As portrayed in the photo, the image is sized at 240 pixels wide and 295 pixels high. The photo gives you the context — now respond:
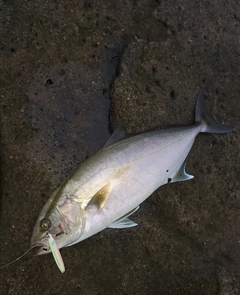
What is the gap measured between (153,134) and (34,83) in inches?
42.9

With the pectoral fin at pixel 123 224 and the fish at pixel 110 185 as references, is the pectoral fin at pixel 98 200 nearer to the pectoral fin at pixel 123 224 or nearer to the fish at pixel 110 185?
the fish at pixel 110 185

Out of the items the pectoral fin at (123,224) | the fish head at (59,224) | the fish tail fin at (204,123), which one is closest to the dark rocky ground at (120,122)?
the fish tail fin at (204,123)

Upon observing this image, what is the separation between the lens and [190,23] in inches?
129

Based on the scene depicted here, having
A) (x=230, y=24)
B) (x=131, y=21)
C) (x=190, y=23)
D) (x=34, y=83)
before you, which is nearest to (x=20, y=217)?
(x=34, y=83)

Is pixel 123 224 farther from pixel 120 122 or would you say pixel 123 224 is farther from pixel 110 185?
pixel 120 122

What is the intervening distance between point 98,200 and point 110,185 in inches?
5.5

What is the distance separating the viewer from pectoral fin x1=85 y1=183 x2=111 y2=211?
2117 mm

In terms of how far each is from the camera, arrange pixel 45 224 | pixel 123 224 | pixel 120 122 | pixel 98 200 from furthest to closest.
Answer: pixel 120 122
pixel 123 224
pixel 98 200
pixel 45 224

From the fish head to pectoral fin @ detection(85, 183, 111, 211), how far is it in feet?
0.25

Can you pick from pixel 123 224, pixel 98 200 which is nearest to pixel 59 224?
pixel 98 200

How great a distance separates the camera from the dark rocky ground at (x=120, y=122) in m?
2.66

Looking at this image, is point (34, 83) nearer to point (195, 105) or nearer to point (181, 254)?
point (195, 105)

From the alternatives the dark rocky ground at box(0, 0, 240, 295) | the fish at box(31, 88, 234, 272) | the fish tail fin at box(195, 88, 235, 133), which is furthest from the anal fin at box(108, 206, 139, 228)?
the fish tail fin at box(195, 88, 235, 133)

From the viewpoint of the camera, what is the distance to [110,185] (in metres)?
2.20
